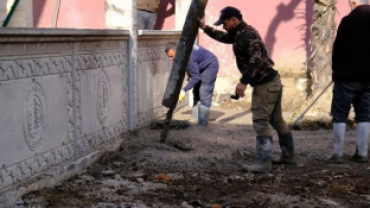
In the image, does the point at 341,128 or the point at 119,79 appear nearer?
the point at 341,128

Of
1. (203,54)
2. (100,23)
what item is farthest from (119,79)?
(100,23)

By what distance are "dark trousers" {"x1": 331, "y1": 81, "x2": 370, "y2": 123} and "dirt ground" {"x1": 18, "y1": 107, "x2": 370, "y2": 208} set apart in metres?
0.55

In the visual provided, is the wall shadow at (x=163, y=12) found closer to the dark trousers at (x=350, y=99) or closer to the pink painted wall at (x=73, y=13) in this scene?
the pink painted wall at (x=73, y=13)

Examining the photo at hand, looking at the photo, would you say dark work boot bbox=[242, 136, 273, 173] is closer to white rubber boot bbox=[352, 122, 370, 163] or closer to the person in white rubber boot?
the person in white rubber boot

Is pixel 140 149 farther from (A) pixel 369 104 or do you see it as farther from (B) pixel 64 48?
(A) pixel 369 104

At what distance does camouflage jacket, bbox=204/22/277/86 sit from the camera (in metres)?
7.30

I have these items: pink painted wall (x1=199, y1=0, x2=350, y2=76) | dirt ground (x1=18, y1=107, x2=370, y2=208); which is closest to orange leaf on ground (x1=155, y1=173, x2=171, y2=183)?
dirt ground (x1=18, y1=107, x2=370, y2=208)

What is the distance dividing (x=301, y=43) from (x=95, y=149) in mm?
6927

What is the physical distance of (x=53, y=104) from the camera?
682 centimetres

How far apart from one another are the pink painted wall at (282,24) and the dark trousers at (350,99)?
5872 millimetres

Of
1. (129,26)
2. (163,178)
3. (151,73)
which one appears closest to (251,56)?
(163,178)

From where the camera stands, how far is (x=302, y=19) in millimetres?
13883

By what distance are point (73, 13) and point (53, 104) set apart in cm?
808

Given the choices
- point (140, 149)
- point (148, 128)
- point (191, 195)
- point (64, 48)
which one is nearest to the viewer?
point (191, 195)
